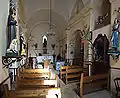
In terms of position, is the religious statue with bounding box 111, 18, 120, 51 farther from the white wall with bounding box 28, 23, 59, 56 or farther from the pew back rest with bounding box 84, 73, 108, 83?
the white wall with bounding box 28, 23, 59, 56

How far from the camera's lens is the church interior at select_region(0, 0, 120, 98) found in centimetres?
428

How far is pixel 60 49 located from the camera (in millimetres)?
21531

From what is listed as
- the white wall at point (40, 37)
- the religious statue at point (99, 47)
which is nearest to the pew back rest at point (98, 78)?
the religious statue at point (99, 47)

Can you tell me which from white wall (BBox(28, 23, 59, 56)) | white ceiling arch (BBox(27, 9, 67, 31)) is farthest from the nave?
white wall (BBox(28, 23, 59, 56))

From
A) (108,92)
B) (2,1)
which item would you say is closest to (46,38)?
(108,92)

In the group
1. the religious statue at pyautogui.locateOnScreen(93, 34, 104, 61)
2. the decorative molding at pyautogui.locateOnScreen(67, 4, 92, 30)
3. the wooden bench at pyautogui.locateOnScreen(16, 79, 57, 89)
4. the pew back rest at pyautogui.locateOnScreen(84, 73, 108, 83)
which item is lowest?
the pew back rest at pyautogui.locateOnScreen(84, 73, 108, 83)

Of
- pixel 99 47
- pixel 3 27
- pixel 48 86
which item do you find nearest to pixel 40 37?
pixel 99 47

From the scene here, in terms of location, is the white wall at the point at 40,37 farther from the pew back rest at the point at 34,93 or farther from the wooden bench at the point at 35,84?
the pew back rest at the point at 34,93

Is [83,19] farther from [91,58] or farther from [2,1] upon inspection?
[2,1]

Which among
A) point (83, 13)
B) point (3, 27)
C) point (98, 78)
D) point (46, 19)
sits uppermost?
point (46, 19)

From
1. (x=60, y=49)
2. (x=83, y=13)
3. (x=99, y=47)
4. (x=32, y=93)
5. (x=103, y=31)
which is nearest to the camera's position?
(x=32, y=93)

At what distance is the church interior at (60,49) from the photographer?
4.28m

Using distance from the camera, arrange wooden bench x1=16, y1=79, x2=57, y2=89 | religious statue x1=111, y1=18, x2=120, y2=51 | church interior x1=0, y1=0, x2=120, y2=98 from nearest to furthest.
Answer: wooden bench x1=16, y1=79, x2=57, y2=89 < church interior x1=0, y1=0, x2=120, y2=98 < religious statue x1=111, y1=18, x2=120, y2=51

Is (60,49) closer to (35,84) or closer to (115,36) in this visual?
(115,36)
